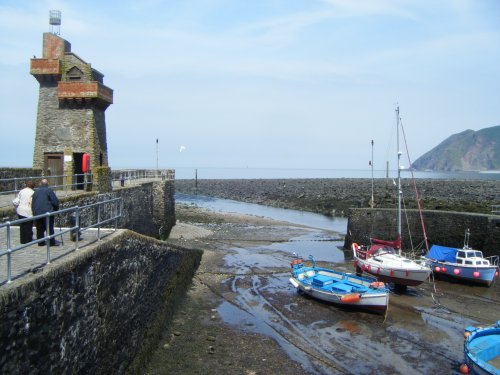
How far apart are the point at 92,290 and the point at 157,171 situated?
2672 centimetres

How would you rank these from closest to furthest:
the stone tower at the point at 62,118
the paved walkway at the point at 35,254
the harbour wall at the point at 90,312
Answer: the harbour wall at the point at 90,312 → the paved walkway at the point at 35,254 → the stone tower at the point at 62,118

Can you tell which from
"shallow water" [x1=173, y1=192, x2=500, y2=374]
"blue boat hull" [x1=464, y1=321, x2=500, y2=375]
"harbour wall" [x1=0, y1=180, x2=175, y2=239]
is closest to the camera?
"blue boat hull" [x1=464, y1=321, x2=500, y2=375]

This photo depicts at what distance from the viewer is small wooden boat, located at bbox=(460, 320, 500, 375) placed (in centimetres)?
1060

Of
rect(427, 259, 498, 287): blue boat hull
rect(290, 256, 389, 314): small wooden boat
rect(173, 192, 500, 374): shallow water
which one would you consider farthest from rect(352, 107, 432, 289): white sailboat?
rect(290, 256, 389, 314): small wooden boat

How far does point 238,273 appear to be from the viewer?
23.3 metres

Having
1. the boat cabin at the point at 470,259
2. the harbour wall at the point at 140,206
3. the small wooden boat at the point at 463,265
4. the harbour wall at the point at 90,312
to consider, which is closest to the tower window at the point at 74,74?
the harbour wall at the point at 140,206

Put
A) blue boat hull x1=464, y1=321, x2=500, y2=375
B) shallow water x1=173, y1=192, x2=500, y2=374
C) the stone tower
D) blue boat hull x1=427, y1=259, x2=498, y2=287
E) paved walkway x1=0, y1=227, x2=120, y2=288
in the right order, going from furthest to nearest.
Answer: the stone tower, blue boat hull x1=427, y1=259, x2=498, y2=287, shallow water x1=173, y1=192, x2=500, y2=374, blue boat hull x1=464, y1=321, x2=500, y2=375, paved walkway x1=0, y1=227, x2=120, y2=288

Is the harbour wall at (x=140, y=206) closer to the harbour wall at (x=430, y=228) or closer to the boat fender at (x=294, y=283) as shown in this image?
the boat fender at (x=294, y=283)

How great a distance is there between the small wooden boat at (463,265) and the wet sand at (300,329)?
1.71 feet

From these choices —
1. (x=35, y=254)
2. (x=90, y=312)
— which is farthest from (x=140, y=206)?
(x=90, y=312)

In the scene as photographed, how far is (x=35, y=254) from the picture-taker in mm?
8414

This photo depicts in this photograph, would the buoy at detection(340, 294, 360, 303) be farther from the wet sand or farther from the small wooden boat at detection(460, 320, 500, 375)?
the small wooden boat at detection(460, 320, 500, 375)

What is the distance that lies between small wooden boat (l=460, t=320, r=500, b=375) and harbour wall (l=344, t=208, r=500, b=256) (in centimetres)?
1373

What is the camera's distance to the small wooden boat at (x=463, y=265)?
2117cm
